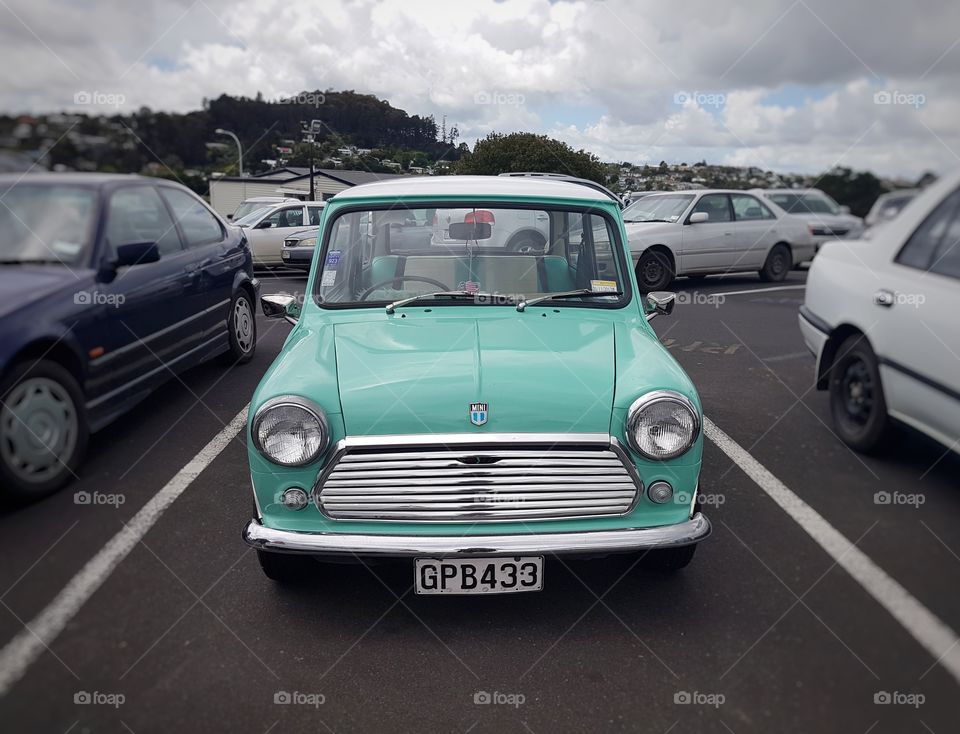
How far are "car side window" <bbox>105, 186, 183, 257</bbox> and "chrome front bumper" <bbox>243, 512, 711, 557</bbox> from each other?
277cm

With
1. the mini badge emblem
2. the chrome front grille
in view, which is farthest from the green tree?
the chrome front grille

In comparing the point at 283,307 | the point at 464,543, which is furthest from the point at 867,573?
the point at 283,307

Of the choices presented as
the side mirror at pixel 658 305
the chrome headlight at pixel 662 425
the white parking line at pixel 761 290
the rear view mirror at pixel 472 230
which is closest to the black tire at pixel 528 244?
the rear view mirror at pixel 472 230

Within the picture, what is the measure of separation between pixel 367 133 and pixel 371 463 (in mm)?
3649

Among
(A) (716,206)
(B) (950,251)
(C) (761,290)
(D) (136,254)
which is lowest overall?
(C) (761,290)

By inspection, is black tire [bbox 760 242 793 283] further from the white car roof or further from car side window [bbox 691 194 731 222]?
the white car roof

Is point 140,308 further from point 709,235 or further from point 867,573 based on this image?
point 709,235

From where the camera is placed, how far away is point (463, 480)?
263 centimetres

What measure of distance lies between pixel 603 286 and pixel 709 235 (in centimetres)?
853

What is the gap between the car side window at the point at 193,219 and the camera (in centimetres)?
556

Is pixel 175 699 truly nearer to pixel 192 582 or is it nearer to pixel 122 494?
pixel 192 582

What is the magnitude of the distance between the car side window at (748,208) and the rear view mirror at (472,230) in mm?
9055

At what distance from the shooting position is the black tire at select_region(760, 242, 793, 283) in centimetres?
1232

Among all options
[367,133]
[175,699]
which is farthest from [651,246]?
[175,699]
